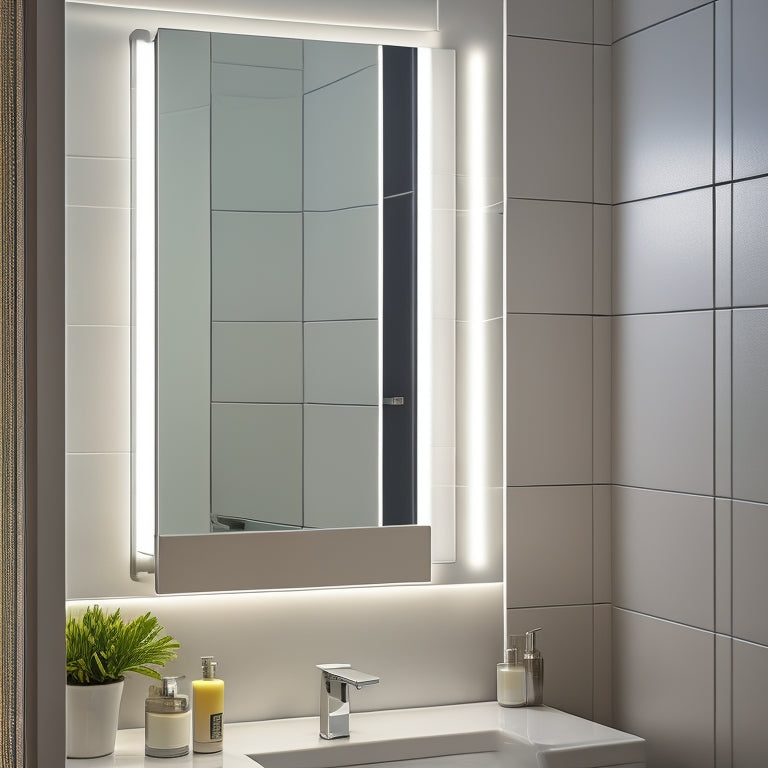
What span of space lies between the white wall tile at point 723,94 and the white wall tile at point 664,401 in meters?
0.23

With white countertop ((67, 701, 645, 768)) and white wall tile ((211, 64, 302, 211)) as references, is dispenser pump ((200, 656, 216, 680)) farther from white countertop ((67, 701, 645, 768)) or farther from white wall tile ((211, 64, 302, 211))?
white wall tile ((211, 64, 302, 211))

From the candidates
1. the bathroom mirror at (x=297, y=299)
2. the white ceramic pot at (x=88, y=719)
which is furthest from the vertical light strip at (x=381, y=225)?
the white ceramic pot at (x=88, y=719)

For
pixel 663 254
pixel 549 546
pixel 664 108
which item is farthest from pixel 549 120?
pixel 549 546

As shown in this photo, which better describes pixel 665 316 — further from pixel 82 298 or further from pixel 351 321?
pixel 82 298

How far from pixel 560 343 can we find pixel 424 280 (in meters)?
0.28

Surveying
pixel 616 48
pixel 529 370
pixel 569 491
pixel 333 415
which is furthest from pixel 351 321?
pixel 616 48

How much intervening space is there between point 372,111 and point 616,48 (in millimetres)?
482

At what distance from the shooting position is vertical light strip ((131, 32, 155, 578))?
157 cm

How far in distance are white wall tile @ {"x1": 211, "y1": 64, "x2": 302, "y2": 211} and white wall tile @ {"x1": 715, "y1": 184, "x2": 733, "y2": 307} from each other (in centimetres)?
66

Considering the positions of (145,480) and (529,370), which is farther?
(529,370)

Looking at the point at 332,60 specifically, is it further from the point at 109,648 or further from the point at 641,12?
the point at 109,648

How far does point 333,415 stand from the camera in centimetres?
167

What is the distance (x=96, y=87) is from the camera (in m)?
1.58

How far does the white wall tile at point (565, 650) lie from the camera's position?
5.86 feet
